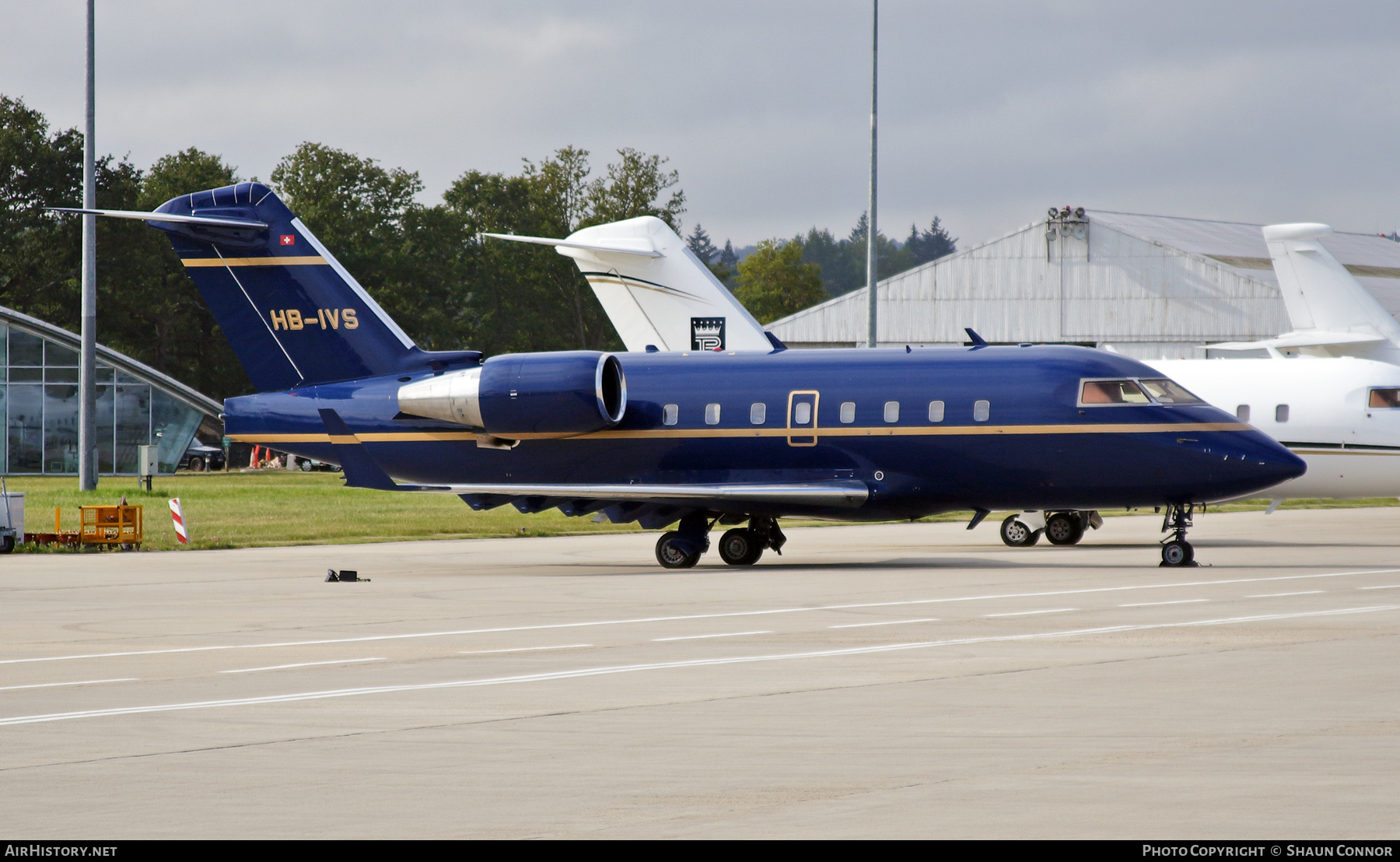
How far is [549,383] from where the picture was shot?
26484 millimetres

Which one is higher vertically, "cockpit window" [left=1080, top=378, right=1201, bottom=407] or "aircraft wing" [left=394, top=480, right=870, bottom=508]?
"cockpit window" [left=1080, top=378, right=1201, bottom=407]

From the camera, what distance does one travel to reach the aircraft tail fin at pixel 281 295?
28172 mm

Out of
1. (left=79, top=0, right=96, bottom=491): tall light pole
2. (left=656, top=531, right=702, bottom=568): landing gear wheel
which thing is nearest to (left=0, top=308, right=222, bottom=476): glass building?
(left=79, top=0, right=96, bottom=491): tall light pole

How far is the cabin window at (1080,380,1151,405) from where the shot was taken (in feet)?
82.7

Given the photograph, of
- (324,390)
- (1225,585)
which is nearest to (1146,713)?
(1225,585)

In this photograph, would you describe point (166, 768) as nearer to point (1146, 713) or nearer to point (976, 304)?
point (1146, 713)

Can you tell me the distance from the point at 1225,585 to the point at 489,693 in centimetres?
1252

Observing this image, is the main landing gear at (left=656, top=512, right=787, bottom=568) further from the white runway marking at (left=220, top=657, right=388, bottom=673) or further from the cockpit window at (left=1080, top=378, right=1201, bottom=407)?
the white runway marking at (left=220, top=657, right=388, bottom=673)

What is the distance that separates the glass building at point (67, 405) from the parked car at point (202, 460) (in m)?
18.5

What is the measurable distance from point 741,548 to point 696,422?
2.37 m

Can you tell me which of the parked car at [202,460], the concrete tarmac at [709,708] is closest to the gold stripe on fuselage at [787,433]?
the concrete tarmac at [709,708]

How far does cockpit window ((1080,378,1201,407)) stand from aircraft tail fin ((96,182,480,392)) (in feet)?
33.8

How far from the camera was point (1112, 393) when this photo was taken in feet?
83.1

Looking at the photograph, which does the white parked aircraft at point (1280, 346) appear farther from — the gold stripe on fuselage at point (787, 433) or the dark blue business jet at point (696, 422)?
the dark blue business jet at point (696, 422)
